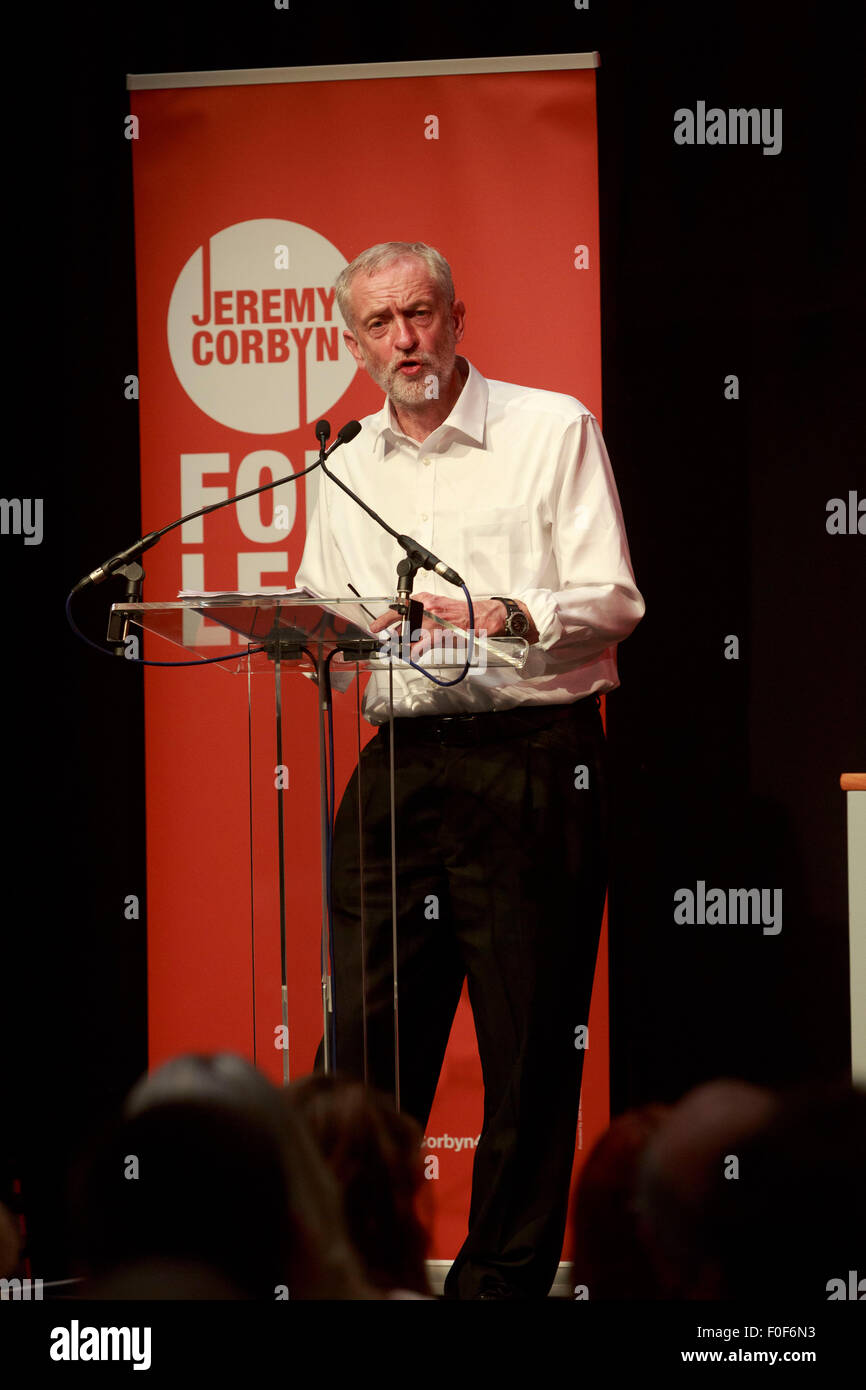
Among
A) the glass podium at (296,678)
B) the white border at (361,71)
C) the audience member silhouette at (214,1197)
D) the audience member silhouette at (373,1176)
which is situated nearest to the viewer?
the audience member silhouette at (214,1197)

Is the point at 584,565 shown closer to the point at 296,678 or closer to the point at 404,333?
the point at 404,333

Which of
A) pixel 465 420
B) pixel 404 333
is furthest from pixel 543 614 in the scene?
pixel 404 333

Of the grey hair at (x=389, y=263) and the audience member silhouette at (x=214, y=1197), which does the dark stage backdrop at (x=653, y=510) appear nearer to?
the grey hair at (x=389, y=263)

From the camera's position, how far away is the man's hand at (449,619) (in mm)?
2283

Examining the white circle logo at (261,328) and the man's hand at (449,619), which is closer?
the man's hand at (449,619)

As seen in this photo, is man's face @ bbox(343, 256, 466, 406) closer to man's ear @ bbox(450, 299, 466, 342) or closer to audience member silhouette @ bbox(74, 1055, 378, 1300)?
man's ear @ bbox(450, 299, 466, 342)

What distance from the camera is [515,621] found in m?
2.40

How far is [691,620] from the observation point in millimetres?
3547

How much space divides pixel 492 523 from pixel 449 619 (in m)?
0.71

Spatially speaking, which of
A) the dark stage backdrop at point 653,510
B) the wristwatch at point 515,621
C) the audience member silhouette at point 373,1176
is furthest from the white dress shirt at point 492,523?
the audience member silhouette at point 373,1176

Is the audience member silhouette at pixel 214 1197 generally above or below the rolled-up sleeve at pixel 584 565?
below

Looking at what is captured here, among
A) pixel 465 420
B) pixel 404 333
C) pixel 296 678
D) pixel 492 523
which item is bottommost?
pixel 296 678

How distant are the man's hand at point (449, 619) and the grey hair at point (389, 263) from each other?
87 cm

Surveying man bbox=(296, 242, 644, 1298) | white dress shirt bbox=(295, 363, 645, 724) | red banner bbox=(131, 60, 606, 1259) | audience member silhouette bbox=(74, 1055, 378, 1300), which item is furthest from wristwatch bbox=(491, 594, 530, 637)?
audience member silhouette bbox=(74, 1055, 378, 1300)
